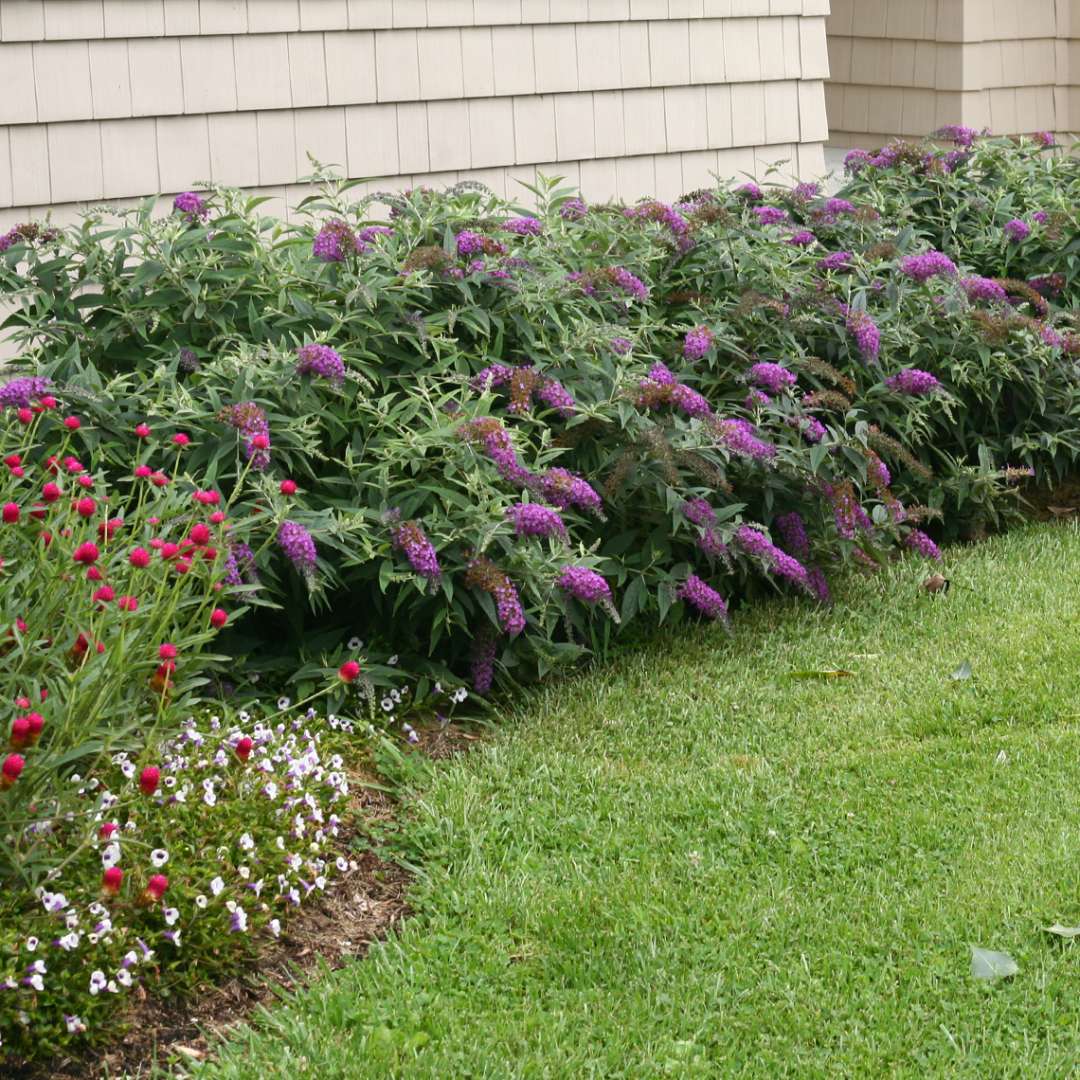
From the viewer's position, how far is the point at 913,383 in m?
5.22

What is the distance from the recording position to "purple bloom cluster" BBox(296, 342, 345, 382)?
13.6 feet

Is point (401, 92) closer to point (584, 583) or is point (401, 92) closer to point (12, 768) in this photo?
point (584, 583)

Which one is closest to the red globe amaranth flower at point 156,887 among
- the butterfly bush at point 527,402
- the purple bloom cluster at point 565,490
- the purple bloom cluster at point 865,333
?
the butterfly bush at point 527,402

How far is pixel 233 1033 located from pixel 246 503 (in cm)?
144

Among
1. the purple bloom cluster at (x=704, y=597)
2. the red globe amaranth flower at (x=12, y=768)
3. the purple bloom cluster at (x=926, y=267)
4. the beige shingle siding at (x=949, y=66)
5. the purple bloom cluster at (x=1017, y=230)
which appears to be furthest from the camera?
the beige shingle siding at (x=949, y=66)

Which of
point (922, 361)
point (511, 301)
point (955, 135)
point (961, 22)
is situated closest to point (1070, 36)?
point (961, 22)

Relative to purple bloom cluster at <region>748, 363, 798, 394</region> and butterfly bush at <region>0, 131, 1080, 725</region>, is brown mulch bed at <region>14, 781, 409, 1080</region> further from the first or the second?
purple bloom cluster at <region>748, 363, 798, 394</region>

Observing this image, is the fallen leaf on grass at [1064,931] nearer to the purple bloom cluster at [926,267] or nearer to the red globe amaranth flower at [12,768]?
the red globe amaranth flower at [12,768]

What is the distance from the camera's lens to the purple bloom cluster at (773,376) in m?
4.96

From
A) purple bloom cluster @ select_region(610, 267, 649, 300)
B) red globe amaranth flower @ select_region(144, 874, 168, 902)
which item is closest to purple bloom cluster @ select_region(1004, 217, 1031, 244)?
purple bloom cluster @ select_region(610, 267, 649, 300)

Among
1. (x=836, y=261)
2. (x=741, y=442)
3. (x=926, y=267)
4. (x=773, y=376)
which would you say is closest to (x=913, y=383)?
(x=773, y=376)

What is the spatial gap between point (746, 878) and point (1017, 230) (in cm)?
392

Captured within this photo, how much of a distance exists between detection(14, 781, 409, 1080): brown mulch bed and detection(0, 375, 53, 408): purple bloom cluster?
136 centimetres

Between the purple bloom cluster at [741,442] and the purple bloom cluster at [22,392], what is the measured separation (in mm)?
1876
